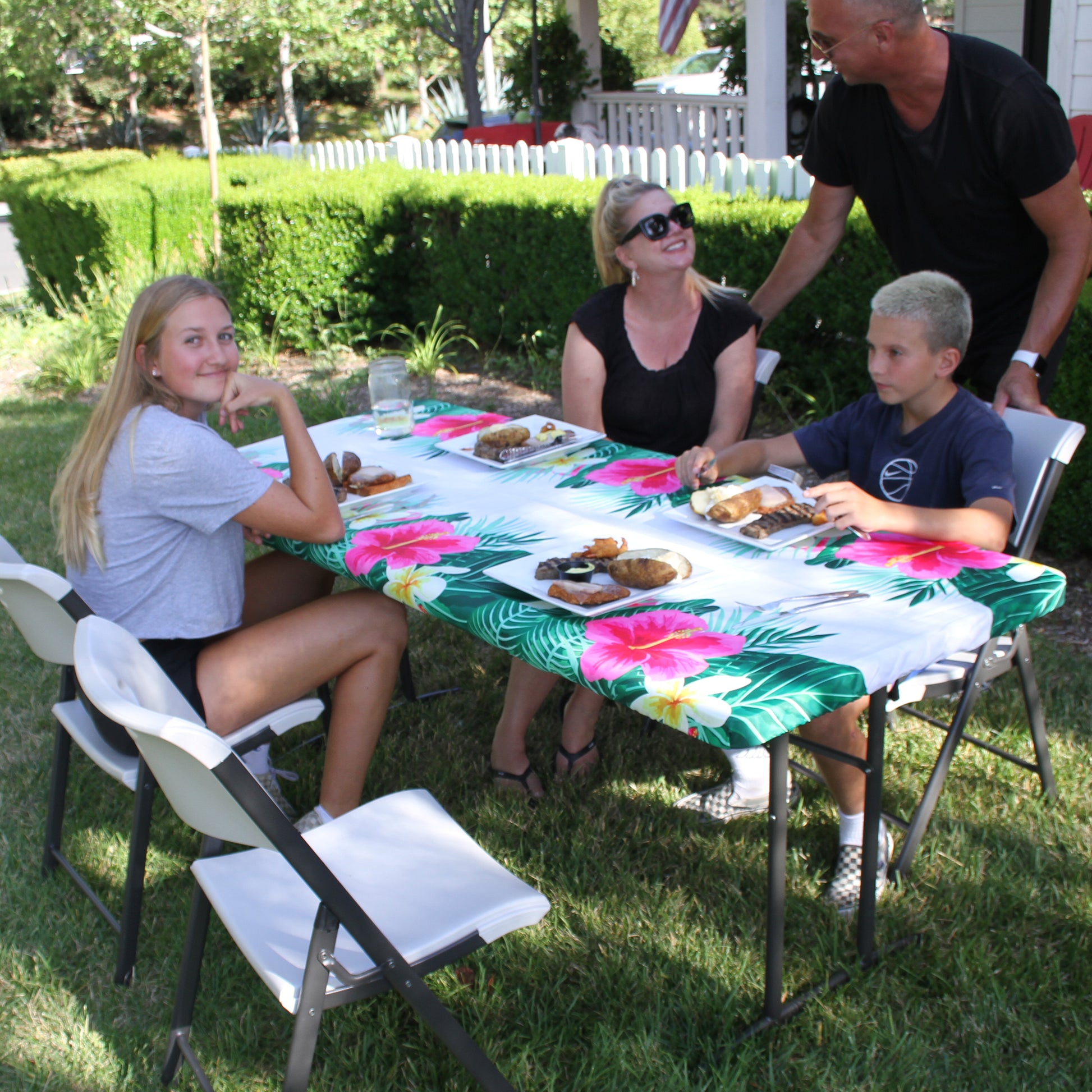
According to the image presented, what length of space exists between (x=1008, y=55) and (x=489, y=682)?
2.45m

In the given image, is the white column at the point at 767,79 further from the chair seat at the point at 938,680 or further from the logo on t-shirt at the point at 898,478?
the chair seat at the point at 938,680

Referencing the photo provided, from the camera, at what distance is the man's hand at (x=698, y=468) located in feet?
8.39

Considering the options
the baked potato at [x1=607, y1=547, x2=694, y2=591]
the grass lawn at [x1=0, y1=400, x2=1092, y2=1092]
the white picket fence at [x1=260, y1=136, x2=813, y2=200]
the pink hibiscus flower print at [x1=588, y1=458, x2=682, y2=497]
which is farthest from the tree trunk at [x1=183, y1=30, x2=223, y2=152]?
the baked potato at [x1=607, y1=547, x2=694, y2=591]

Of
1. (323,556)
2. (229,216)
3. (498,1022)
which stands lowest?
(498,1022)

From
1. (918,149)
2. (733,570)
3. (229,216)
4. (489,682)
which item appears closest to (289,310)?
(229,216)

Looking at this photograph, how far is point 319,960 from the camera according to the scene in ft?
5.33

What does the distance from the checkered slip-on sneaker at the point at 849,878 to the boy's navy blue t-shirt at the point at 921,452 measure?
2.72 ft

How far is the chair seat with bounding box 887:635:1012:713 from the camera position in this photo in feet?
7.73

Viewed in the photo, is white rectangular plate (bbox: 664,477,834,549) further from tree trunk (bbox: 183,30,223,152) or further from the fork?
tree trunk (bbox: 183,30,223,152)

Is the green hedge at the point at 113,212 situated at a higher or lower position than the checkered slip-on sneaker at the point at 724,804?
higher

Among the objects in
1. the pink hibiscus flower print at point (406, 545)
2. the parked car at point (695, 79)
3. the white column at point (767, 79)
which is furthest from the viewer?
the parked car at point (695, 79)

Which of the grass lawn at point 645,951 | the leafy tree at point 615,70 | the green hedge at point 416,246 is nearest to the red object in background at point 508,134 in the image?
the leafy tree at point 615,70

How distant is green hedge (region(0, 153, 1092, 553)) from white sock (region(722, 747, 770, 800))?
2047mm

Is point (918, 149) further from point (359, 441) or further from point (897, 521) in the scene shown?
point (359, 441)
